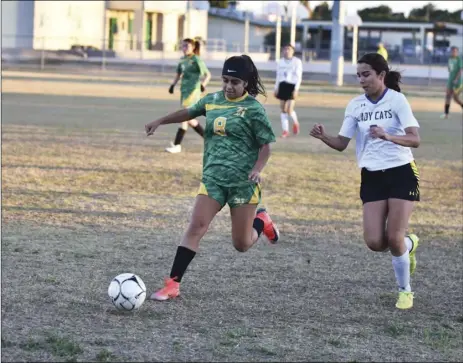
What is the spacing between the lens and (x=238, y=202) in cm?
740

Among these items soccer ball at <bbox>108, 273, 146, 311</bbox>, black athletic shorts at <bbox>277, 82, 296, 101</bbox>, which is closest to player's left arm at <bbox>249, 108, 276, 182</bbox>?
soccer ball at <bbox>108, 273, 146, 311</bbox>

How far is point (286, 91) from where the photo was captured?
850 inches

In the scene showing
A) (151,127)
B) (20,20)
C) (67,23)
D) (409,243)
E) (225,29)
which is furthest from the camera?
(225,29)

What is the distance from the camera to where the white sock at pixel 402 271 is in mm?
7500

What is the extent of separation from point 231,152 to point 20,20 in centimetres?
5850

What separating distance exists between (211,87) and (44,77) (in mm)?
8832

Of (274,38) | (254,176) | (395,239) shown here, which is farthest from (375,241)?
(274,38)

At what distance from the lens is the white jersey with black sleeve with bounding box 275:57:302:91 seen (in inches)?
850

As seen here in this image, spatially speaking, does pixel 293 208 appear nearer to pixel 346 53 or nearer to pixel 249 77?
pixel 249 77

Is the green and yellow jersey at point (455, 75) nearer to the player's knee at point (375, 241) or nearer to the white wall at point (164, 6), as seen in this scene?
the player's knee at point (375, 241)

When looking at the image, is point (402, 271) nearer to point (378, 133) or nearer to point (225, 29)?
point (378, 133)

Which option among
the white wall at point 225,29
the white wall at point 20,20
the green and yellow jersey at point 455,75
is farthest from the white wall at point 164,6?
the green and yellow jersey at point 455,75

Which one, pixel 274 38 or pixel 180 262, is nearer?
pixel 180 262

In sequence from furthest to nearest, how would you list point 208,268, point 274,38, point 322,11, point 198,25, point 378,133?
point 322,11
point 274,38
point 198,25
point 208,268
point 378,133
